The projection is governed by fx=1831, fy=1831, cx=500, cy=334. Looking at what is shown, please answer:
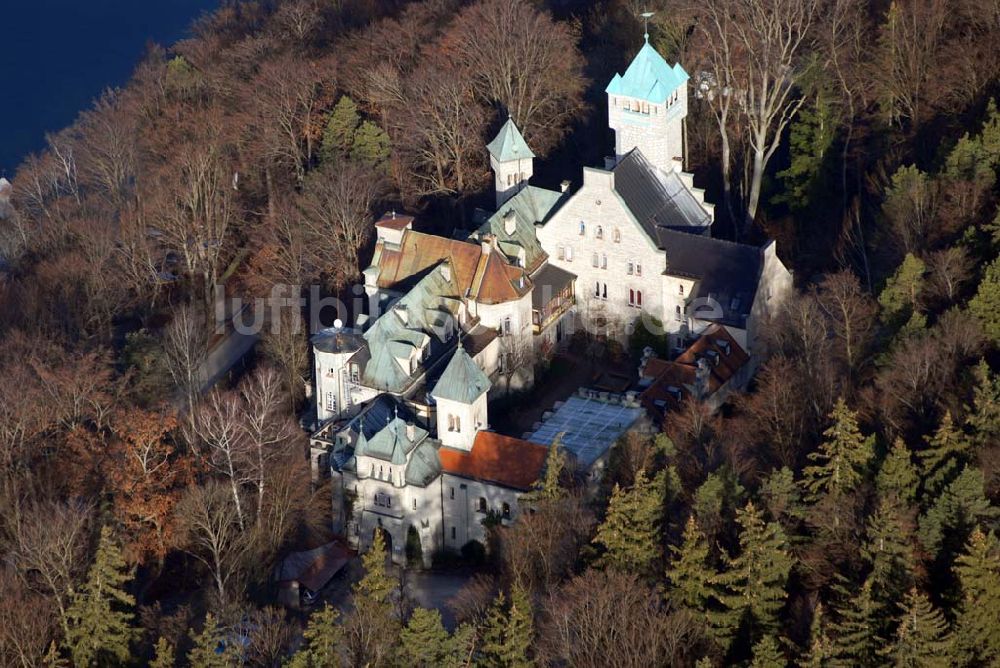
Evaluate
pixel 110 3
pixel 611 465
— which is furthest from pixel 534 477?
pixel 110 3

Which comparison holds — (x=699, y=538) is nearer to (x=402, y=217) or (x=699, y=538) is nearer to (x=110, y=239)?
(x=402, y=217)

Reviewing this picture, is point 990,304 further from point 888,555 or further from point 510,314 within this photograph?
point 510,314

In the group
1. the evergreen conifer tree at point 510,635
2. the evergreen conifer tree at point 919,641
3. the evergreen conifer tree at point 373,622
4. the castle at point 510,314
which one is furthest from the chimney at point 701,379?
the evergreen conifer tree at point 919,641

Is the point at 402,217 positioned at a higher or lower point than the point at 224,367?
higher

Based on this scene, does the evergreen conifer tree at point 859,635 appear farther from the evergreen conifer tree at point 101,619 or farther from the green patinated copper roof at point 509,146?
the green patinated copper roof at point 509,146

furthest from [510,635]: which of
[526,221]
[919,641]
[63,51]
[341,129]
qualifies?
[63,51]

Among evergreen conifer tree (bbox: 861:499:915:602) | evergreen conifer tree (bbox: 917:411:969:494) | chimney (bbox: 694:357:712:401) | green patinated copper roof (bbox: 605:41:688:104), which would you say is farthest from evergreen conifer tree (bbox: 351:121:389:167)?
evergreen conifer tree (bbox: 861:499:915:602)
